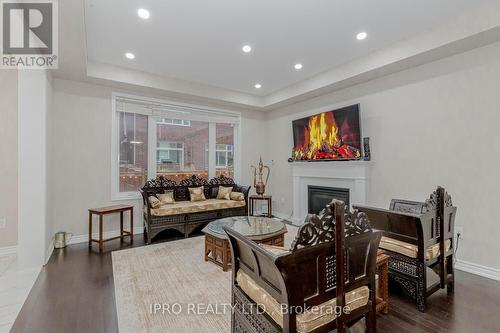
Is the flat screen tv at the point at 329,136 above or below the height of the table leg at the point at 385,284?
above

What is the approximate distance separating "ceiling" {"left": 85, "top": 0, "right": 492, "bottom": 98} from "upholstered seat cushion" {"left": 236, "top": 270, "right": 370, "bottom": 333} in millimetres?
2832

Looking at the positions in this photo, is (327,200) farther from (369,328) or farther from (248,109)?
(369,328)

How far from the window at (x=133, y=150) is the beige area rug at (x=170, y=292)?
61.9 inches

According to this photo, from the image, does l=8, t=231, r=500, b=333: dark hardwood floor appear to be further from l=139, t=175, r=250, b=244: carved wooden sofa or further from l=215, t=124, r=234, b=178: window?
l=215, t=124, r=234, b=178: window

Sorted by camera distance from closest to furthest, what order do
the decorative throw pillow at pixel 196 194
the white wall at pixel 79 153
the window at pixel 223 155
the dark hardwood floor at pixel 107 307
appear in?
1. the dark hardwood floor at pixel 107 307
2. the white wall at pixel 79 153
3. the decorative throw pillow at pixel 196 194
4. the window at pixel 223 155

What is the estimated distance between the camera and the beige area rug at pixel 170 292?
6.92 ft

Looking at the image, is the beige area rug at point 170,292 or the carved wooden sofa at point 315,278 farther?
the beige area rug at point 170,292

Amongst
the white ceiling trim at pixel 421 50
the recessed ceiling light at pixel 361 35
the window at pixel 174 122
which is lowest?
the window at pixel 174 122

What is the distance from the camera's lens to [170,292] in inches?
104

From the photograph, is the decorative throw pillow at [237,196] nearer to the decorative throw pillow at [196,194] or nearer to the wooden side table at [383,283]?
the decorative throw pillow at [196,194]

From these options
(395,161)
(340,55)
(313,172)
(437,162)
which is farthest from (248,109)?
(437,162)

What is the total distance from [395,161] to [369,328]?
2995mm

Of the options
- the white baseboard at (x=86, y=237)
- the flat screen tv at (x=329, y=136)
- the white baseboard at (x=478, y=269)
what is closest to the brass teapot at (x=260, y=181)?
the flat screen tv at (x=329, y=136)

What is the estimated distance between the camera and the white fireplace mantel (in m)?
4.35
